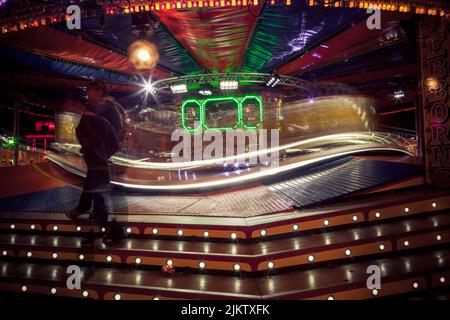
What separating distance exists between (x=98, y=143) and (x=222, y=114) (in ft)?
32.5

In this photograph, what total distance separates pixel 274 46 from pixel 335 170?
3.53 metres

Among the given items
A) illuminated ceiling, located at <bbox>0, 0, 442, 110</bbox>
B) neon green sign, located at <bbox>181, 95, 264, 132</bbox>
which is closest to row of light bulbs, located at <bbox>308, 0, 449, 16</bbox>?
→ illuminated ceiling, located at <bbox>0, 0, 442, 110</bbox>

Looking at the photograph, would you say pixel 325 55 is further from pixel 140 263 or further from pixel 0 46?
pixel 0 46

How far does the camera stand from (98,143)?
301cm

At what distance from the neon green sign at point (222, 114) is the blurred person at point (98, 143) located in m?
8.59

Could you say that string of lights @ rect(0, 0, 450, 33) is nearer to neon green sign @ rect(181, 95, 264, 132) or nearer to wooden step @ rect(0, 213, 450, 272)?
wooden step @ rect(0, 213, 450, 272)

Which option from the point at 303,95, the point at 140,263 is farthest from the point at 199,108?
the point at 140,263

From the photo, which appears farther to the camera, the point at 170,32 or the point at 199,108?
the point at 199,108

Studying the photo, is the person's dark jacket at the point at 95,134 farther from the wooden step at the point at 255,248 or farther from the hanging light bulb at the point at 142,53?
the hanging light bulb at the point at 142,53

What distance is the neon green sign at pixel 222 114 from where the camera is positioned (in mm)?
11469

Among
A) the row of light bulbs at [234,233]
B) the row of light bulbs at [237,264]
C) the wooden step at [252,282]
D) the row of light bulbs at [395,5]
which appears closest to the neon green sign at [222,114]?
the row of light bulbs at [395,5]

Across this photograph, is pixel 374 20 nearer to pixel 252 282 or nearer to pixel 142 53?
pixel 142 53
